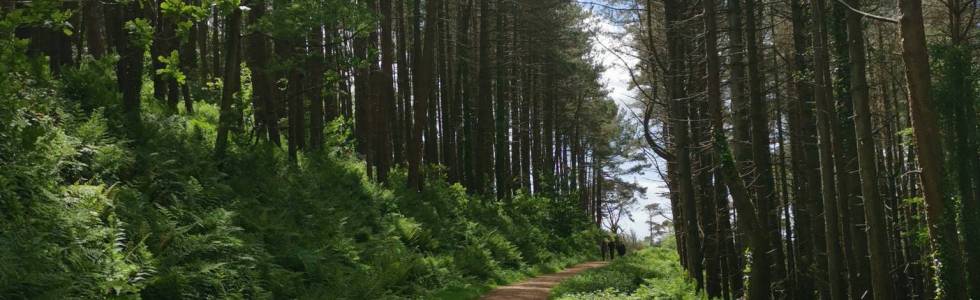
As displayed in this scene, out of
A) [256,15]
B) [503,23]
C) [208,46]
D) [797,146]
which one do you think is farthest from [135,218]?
[208,46]

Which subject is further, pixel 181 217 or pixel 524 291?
pixel 524 291

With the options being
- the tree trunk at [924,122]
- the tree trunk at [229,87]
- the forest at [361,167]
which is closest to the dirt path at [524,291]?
the forest at [361,167]

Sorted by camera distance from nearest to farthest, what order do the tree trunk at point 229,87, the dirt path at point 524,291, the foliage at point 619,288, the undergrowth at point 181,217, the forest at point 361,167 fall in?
the undergrowth at point 181,217 → the forest at point 361,167 → the foliage at point 619,288 → the tree trunk at point 229,87 → the dirt path at point 524,291

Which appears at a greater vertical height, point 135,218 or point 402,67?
point 402,67

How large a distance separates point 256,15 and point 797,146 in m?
15.6

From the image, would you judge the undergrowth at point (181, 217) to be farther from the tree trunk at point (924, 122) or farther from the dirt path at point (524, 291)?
the tree trunk at point (924, 122)

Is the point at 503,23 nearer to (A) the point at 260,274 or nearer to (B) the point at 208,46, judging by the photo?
(B) the point at 208,46

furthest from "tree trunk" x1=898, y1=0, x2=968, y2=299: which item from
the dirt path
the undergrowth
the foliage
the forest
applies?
the undergrowth

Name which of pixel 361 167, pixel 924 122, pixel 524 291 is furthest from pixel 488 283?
pixel 924 122

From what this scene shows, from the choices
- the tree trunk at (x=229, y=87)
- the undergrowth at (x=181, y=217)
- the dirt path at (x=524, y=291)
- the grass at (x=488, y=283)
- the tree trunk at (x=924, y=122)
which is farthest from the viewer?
the dirt path at (x=524, y=291)

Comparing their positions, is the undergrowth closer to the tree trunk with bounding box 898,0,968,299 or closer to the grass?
the grass

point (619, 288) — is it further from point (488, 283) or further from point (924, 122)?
point (924, 122)

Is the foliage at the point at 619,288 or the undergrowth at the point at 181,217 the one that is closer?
the undergrowth at the point at 181,217

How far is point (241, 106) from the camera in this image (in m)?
13.8
